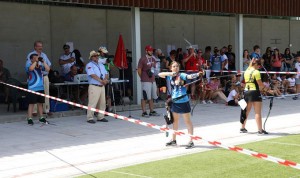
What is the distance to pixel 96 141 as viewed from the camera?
31.5 ft

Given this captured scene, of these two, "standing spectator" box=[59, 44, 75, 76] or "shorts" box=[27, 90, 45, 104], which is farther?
"standing spectator" box=[59, 44, 75, 76]

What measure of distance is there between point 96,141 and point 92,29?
8627mm

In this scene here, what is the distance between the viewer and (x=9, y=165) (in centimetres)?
767

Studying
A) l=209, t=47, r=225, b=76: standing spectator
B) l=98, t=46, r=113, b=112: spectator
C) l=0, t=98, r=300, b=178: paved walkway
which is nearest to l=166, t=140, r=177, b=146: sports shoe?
l=0, t=98, r=300, b=178: paved walkway

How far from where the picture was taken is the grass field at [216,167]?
6.82 m

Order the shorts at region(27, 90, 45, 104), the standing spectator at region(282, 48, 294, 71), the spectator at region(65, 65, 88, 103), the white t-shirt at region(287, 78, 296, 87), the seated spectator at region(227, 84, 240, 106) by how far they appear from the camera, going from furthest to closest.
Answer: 1. the standing spectator at region(282, 48, 294, 71)
2. the white t-shirt at region(287, 78, 296, 87)
3. the seated spectator at region(227, 84, 240, 106)
4. the spectator at region(65, 65, 88, 103)
5. the shorts at region(27, 90, 45, 104)

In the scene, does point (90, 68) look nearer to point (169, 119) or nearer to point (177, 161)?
point (169, 119)

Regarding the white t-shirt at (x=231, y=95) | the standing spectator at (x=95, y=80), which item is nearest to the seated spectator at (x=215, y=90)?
the white t-shirt at (x=231, y=95)

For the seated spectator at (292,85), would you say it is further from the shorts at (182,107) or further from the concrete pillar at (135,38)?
the shorts at (182,107)

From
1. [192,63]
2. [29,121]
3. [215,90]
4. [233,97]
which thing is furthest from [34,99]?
[215,90]

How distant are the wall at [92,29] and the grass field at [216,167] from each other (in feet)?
30.9

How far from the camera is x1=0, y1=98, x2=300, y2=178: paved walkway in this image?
7.66 m

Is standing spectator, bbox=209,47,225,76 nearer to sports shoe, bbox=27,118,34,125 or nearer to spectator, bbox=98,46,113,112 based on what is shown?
spectator, bbox=98,46,113,112

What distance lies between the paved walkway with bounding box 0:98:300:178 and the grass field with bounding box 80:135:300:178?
1.33ft
